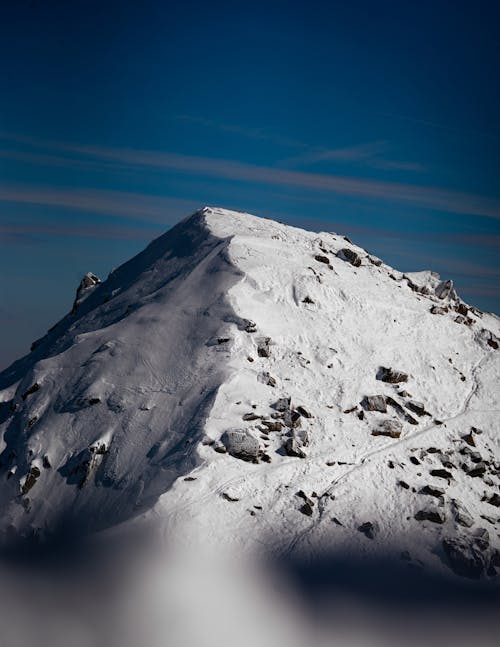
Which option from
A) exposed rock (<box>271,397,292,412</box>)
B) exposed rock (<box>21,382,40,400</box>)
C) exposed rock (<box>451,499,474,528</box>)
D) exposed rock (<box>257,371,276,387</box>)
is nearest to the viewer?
exposed rock (<box>451,499,474,528</box>)

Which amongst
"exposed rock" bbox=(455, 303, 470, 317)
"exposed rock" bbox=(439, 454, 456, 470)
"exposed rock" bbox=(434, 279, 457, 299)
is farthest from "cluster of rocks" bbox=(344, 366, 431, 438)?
"exposed rock" bbox=(434, 279, 457, 299)

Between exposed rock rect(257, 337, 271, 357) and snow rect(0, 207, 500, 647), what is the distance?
238mm

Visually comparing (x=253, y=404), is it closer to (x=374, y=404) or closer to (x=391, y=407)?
(x=374, y=404)

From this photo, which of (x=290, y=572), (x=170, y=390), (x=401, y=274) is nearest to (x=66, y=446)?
(x=170, y=390)

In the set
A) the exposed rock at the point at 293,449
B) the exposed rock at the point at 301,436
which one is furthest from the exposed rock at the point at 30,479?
the exposed rock at the point at 301,436

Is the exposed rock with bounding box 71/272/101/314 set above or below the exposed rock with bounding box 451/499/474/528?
above

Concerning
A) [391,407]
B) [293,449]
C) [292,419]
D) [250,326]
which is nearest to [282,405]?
[292,419]

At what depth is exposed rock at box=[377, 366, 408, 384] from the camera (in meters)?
44.2

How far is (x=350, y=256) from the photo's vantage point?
56875mm

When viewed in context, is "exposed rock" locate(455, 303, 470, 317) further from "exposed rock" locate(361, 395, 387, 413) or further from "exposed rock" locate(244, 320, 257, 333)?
"exposed rock" locate(244, 320, 257, 333)

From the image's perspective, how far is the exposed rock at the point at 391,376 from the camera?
4416cm

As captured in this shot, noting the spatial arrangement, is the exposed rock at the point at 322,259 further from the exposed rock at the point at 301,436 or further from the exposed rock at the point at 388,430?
the exposed rock at the point at 301,436

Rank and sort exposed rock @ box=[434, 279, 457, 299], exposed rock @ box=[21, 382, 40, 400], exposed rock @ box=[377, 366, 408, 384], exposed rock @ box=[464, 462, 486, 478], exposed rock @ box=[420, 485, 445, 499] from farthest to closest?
exposed rock @ box=[434, 279, 457, 299] < exposed rock @ box=[21, 382, 40, 400] < exposed rock @ box=[377, 366, 408, 384] < exposed rock @ box=[464, 462, 486, 478] < exposed rock @ box=[420, 485, 445, 499]

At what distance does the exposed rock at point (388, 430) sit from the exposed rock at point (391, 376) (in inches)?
169
